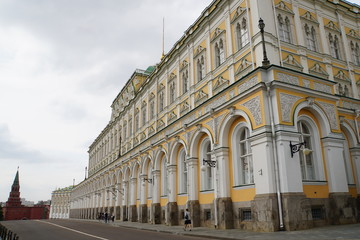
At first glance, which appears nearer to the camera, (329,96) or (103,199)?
(329,96)

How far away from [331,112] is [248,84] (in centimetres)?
507

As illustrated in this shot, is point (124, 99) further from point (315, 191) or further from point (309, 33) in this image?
point (315, 191)

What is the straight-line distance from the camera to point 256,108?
1534 centimetres

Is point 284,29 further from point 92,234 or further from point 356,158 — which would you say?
point 92,234

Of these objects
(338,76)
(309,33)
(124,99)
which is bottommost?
(338,76)

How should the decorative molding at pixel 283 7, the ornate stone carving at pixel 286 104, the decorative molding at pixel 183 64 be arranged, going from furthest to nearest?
the decorative molding at pixel 183 64
the decorative molding at pixel 283 7
the ornate stone carving at pixel 286 104

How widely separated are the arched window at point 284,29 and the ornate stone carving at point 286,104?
441 centimetres

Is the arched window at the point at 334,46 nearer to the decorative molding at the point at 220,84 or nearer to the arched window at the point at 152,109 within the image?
the decorative molding at the point at 220,84

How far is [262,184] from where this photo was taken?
14.2 meters

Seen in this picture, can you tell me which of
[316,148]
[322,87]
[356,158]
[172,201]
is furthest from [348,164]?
[172,201]

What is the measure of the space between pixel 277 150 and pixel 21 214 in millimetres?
114533

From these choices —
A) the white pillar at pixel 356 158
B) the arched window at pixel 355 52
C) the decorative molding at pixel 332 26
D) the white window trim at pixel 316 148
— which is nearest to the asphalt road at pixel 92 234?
the white window trim at pixel 316 148

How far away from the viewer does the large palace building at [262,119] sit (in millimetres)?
14391

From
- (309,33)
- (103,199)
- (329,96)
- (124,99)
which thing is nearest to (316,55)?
(309,33)
